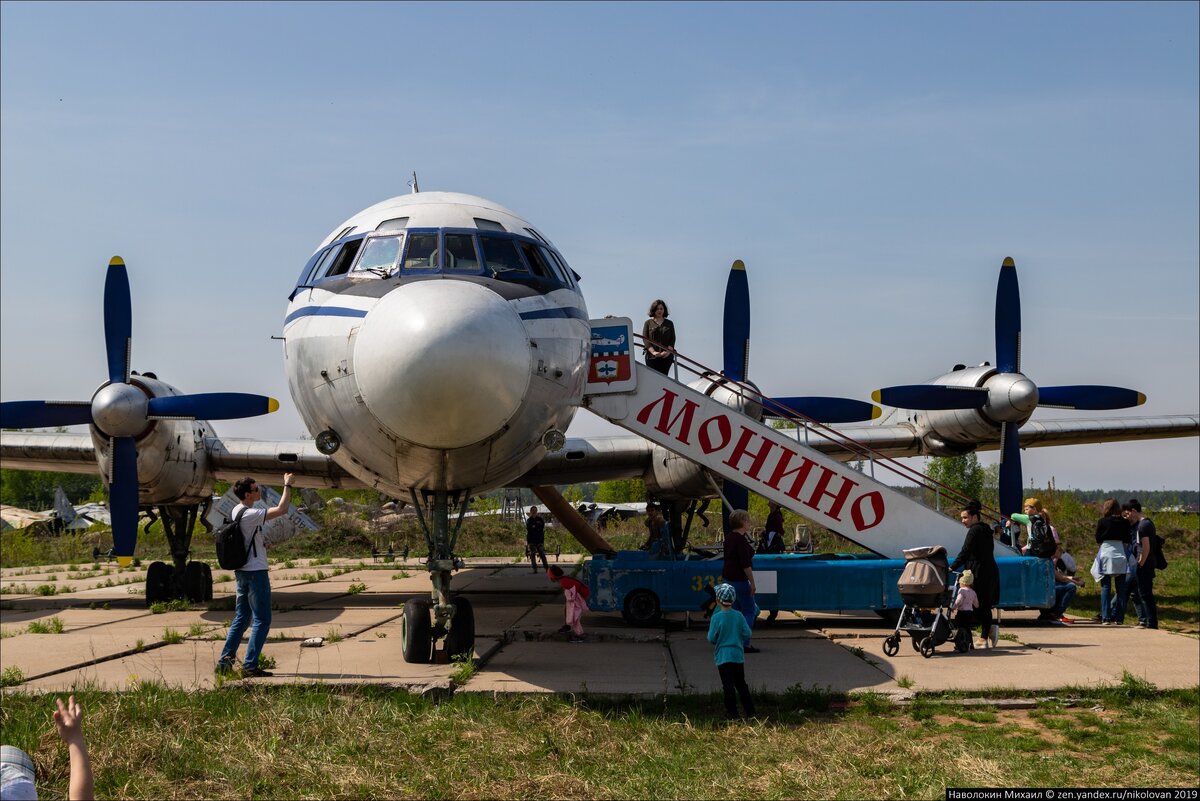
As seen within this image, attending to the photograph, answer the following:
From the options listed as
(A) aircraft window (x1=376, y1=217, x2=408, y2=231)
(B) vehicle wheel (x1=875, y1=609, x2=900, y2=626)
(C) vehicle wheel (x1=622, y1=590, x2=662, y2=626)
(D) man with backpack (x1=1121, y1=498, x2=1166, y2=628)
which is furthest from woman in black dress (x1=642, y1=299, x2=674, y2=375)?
(D) man with backpack (x1=1121, y1=498, x2=1166, y2=628)

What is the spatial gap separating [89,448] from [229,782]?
12.7 meters

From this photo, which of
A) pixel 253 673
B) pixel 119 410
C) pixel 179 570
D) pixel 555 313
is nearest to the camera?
pixel 253 673

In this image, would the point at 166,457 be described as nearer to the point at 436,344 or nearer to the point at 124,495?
the point at 124,495

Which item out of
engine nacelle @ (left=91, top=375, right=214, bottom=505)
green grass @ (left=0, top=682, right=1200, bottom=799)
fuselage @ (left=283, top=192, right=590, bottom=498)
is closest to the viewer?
green grass @ (left=0, top=682, right=1200, bottom=799)

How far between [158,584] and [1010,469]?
13244mm

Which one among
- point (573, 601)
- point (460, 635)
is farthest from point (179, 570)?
point (460, 635)

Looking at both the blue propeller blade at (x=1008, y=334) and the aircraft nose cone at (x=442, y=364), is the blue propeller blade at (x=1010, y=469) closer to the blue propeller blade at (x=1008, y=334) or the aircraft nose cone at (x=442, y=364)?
the blue propeller blade at (x=1008, y=334)

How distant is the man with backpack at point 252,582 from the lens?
811cm

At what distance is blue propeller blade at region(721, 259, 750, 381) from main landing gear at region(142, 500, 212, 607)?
Answer: 28.0 ft

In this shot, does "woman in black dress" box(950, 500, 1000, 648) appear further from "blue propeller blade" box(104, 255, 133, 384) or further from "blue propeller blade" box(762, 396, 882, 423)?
"blue propeller blade" box(104, 255, 133, 384)

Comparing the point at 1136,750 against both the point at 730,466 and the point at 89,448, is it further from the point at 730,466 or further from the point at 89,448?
the point at 89,448

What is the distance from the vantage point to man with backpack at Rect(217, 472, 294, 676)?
8109mm

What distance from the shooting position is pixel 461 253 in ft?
28.8

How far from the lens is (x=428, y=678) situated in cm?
793
